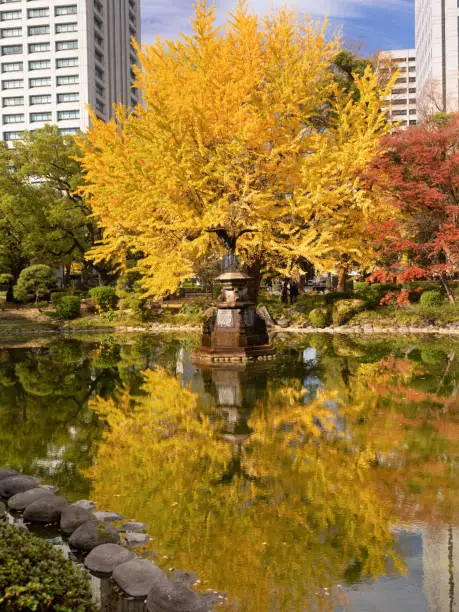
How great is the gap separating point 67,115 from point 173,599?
8856cm

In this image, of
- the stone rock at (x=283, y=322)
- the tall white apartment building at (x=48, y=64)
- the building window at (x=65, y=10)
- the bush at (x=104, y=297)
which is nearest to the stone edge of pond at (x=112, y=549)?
the stone rock at (x=283, y=322)

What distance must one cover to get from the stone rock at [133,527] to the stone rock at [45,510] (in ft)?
2.82

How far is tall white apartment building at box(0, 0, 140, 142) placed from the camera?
84.2 m

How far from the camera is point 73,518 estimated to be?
6285 millimetres

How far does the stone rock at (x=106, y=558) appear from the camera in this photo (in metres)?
5.42

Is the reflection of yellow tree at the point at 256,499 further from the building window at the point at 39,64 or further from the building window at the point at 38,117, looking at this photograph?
the building window at the point at 39,64

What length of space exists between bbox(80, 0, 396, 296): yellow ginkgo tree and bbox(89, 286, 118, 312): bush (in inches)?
358

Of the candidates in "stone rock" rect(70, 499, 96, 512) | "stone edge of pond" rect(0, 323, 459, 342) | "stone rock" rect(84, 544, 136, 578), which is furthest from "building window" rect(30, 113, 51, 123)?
"stone rock" rect(84, 544, 136, 578)

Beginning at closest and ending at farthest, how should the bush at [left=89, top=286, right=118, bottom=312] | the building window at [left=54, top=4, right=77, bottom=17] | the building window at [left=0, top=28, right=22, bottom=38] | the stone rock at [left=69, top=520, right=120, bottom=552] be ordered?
the stone rock at [left=69, top=520, right=120, bottom=552], the bush at [left=89, top=286, right=118, bottom=312], the building window at [left=54, top=4, right=77, bottom=17], the building window at [left=0, top=28, right=22, bottom=38]

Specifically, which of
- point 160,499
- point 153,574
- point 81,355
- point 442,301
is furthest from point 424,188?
point 153,574

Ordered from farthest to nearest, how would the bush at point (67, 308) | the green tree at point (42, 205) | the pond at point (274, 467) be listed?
the green tree at point (42, 205) → the bush at point (67, 308) → the pond at point (274, 467)

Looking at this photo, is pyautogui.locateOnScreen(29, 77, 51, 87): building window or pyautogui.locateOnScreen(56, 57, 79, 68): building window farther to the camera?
pyautogui.locateOnScreen(29, 77, 51, 87): building window

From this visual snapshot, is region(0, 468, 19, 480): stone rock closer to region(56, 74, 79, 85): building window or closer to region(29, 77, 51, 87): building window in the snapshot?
region(56, 74, 79, 85): building window

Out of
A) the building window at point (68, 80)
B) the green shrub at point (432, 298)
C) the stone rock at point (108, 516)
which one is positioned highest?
the building window at point (68, 80)
